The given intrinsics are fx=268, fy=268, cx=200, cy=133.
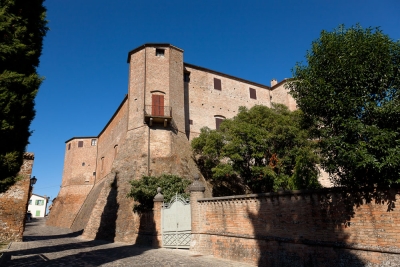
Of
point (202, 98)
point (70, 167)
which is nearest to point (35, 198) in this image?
point (70, 167)

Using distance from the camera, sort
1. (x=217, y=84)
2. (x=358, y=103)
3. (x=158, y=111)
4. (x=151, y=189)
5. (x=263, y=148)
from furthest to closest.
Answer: (x=217, y=84)
(x=158, y=111)
(x=263, y=148)
(x=151, y=189)
(x=358, y=103)

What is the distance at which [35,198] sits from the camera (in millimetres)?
75812

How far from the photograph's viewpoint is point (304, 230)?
26.0 feet

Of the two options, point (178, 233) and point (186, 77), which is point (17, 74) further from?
point (186, 77)

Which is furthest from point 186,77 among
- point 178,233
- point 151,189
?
point 178,233

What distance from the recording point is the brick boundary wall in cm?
641

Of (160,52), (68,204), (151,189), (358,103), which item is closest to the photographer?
(358,103)

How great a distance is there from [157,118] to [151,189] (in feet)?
26.2

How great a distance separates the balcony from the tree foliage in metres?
6.88

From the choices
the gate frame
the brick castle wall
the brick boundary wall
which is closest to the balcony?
the brick castle wall

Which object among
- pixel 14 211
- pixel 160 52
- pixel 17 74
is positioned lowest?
pixel 14 211

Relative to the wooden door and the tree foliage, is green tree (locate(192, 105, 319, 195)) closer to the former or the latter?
the tree foliage

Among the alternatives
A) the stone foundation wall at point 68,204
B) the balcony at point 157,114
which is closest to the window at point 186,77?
the balcony at point 157,114

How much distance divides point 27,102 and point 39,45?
260cm
